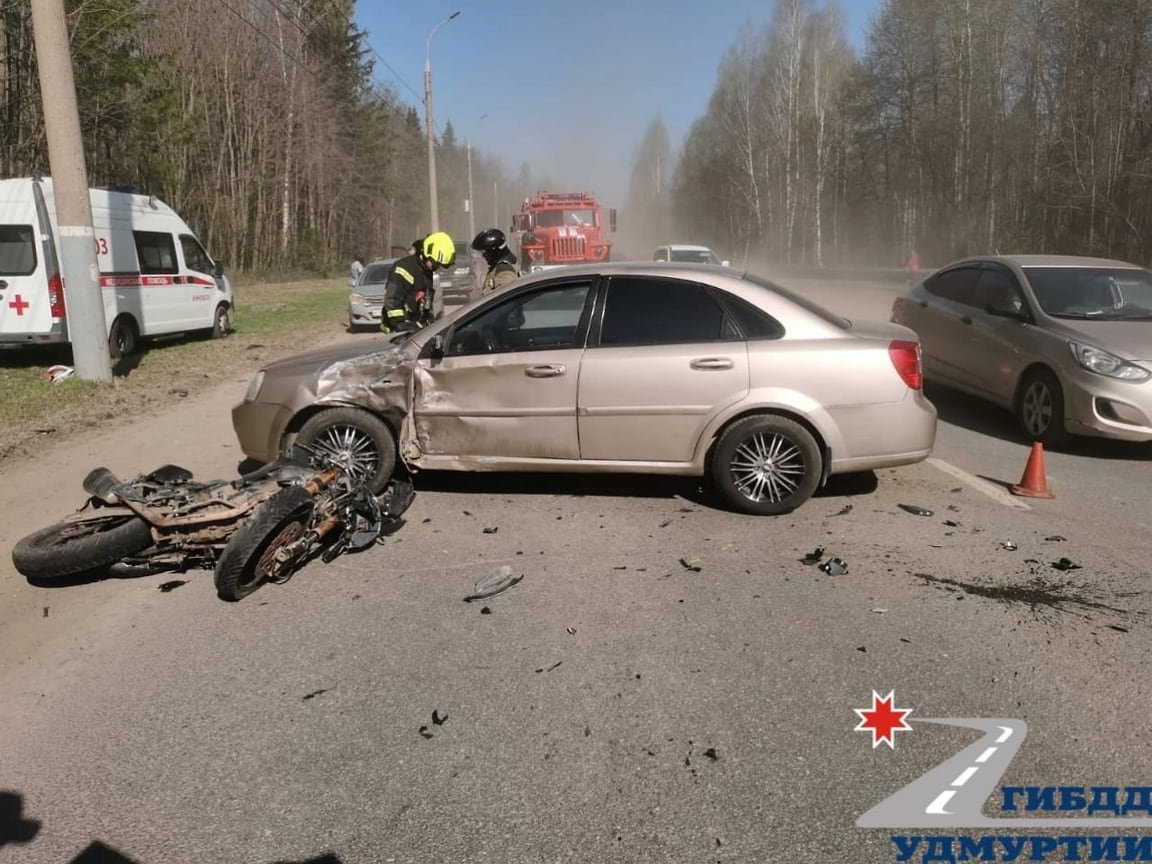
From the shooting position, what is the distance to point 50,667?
145 inches

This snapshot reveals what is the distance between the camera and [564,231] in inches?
1007

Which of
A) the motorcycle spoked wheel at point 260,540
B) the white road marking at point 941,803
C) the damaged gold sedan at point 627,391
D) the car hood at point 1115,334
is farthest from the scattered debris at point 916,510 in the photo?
the motorcycle spoked wheel at point 260,540

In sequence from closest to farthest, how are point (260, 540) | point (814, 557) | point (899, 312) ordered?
point (260, 540)
point (814, 557)
point (899, 312)

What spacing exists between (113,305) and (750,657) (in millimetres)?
12134

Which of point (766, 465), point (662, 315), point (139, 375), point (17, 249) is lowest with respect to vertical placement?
point (766, 465)

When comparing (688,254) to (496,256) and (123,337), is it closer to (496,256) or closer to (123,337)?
(496,256)

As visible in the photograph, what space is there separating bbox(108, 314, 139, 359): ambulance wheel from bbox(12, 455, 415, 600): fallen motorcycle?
29.1 ft

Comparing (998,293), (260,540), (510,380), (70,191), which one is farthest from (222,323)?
(998,293)

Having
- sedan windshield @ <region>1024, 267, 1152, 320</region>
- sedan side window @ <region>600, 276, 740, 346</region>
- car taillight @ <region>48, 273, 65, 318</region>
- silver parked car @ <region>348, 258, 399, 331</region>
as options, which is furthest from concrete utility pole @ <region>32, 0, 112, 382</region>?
sedan windshield @ <region>1024, 267, 1152, 320</region>

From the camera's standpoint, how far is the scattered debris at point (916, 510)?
5.54 meters

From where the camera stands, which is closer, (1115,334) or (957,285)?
(1115,334)

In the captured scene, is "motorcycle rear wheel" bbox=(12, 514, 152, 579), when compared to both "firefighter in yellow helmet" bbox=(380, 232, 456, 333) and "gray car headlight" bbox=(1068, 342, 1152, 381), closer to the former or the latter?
"firefighter in yellow helmet" bbox=(380, 232, 456, 333)

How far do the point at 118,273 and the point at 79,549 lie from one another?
9881 millimetres

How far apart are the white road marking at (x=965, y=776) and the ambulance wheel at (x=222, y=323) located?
615 inches
